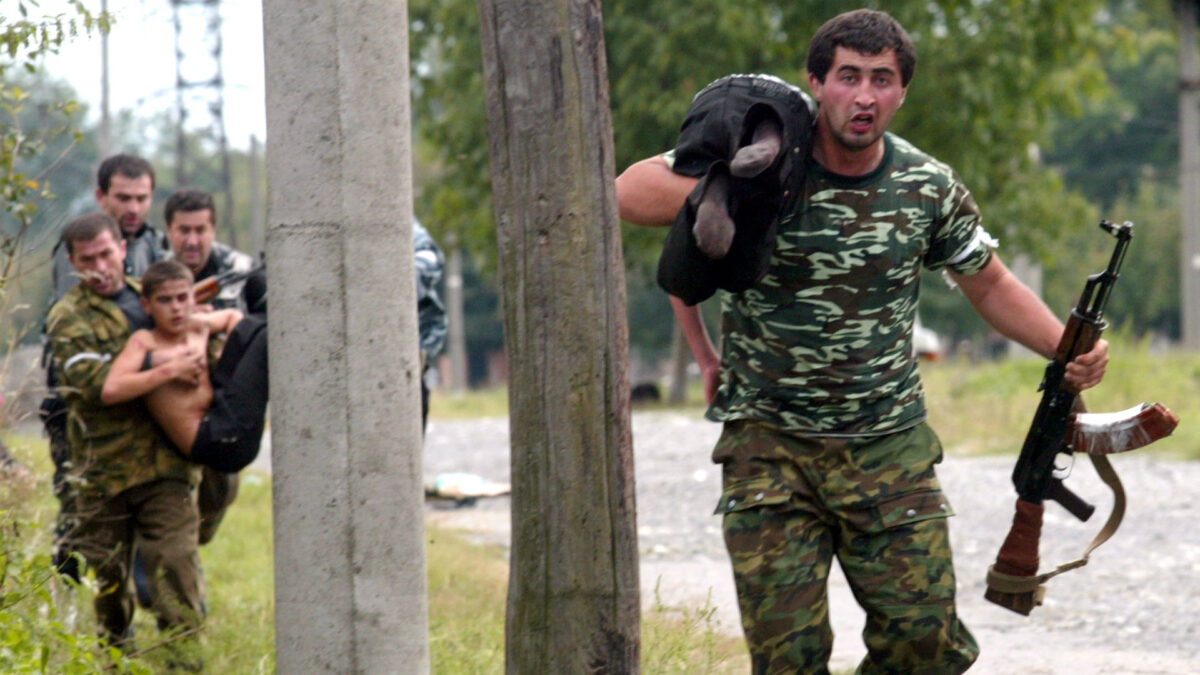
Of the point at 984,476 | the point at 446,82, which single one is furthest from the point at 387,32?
the point at 446,82

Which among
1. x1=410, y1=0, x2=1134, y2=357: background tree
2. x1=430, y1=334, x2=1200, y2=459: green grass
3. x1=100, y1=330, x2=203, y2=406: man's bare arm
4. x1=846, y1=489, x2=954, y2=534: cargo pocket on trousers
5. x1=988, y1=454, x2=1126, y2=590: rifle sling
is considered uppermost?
x1=410, y1=0, x2=1134, y2=357: background tree

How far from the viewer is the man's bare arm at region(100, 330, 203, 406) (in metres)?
6.11

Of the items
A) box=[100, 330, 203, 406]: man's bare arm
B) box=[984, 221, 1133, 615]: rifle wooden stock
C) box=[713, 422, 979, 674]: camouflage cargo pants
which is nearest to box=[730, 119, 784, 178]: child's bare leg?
box=[713, 422, 979, 674]: camouflage cargo pants

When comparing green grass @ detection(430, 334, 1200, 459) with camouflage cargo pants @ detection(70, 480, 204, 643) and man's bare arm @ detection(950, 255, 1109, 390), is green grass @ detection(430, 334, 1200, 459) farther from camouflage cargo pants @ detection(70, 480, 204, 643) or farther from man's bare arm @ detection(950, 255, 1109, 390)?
man's bare arm @ detection(950, 255, 1109, 390)

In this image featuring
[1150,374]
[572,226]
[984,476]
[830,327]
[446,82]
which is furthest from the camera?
[446,82]

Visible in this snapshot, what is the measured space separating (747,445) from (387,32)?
1394 millimetres

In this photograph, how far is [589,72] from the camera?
381 cm

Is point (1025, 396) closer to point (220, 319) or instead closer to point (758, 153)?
point (220, 319)

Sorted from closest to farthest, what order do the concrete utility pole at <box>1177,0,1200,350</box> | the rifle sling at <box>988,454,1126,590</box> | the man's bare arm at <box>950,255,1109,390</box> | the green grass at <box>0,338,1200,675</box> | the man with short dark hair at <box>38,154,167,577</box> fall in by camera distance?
the man's bare arm at <box>950,255,1109,390</box>, the rifle sling at <box>988,454,1126,590</box>, the green grass at <box>0,338,1200,675</box>, the man with short dark hair at <box>38,154,167,577</box>, the concrete utility pole at <box>1177,0,1200,350</box>

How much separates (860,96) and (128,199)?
156 inches

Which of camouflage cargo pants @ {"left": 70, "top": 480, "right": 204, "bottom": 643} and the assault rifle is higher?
the assault rifle

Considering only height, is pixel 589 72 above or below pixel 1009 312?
above

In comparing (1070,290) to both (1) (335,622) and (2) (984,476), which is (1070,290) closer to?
(2) (984,476)

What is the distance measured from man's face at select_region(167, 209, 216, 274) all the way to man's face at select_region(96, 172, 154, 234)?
14cm
